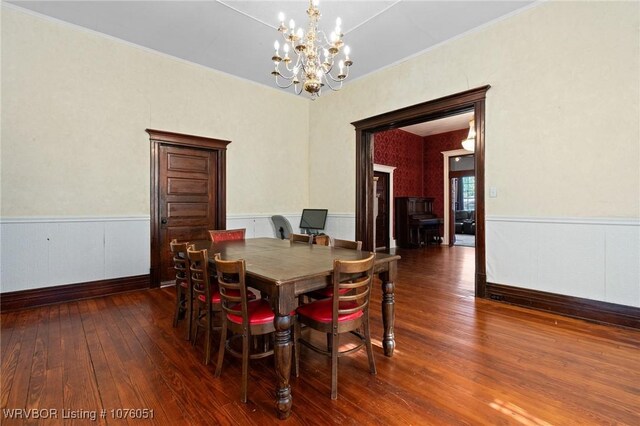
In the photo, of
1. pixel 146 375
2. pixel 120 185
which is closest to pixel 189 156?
pixel 120 185

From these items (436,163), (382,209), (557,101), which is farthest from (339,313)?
(436,163)

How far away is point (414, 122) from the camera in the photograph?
4594mm

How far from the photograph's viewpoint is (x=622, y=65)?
2.82 metres

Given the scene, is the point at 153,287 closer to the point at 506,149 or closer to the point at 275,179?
the point at 275,179

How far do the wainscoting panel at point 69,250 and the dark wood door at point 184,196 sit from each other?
307 mm

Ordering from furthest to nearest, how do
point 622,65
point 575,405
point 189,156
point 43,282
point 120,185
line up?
point 189,156
point 120,185
point 43,282
point 622,65
point 575,405

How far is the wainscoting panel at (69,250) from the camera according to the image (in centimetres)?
338

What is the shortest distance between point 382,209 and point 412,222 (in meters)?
0.87

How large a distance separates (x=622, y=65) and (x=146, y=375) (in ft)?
15.7

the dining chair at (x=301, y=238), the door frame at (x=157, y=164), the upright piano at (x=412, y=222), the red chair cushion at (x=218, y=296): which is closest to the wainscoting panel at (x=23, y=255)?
the door frame at (x=157, y=164)

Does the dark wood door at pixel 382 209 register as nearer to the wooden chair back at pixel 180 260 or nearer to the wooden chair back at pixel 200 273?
the wooden chair back at pixel 180 260

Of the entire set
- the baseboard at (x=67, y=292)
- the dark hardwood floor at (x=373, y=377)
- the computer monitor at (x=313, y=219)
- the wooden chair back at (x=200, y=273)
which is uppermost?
the computer monitor at (x=313, y=219)

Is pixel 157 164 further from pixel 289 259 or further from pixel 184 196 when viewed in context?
pixel 289 259

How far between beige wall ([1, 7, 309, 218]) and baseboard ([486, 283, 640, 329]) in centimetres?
407
